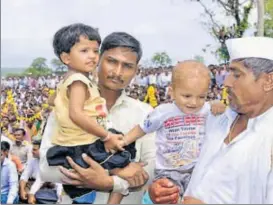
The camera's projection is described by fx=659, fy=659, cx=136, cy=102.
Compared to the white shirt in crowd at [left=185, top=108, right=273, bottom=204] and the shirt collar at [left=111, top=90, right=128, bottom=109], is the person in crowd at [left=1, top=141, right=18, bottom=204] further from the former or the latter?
the white shirt in crowd at [left=185, top=108, right=273, bottom=204]

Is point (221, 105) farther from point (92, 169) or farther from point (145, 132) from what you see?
point (92, 169)

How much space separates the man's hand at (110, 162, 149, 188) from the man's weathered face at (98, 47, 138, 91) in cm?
27

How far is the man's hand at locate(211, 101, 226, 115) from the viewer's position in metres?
2.07

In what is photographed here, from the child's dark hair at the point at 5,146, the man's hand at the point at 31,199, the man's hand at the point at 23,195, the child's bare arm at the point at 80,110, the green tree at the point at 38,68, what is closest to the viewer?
the child's bare arm at the point at 80,110

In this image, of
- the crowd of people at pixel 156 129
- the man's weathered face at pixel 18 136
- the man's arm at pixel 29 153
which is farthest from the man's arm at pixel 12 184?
the crowd of people at pixel 156 129

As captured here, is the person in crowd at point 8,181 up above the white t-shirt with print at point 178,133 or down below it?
below

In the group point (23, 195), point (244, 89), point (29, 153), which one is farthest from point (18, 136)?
point (244, 89)

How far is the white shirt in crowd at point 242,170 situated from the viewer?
1885mm

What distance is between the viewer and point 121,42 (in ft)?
7.27

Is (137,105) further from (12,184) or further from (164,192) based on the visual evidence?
(12,184)

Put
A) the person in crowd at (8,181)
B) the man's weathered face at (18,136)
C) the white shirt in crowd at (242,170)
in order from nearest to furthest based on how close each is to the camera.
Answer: the white shirt in crowd at (242,170) → the person in crowd at (8,181) → the man's weathered face at (18,136)

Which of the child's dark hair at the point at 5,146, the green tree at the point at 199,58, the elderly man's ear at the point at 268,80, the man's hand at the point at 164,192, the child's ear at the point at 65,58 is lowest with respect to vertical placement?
the child's dark hair at the point at 5,146

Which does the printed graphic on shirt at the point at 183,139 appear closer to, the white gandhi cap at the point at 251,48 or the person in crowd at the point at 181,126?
the person in crowd at the point at 181,126

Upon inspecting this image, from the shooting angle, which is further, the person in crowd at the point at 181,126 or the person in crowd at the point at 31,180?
the person in crowd at the point at 31,180
